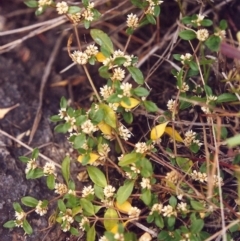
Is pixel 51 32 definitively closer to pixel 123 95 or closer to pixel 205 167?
pixel 123 95

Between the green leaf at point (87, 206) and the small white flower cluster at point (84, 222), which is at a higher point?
the green leaf at point (87, 206)

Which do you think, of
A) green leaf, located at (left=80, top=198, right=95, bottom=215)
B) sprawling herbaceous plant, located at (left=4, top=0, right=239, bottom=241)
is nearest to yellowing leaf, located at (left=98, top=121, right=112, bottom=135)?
sprawling herbaceous plant, located at (left=4, top=0, right=239, bottom=241)

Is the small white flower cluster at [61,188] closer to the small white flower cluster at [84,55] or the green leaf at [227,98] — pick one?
the small white flower cluster at [84,55]

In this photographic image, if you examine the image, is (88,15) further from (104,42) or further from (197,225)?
(197,225)

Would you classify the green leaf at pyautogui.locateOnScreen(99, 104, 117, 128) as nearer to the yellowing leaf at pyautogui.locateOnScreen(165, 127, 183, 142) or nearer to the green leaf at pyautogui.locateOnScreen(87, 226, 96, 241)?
the yellowing leaf at pyautogui.locateOnScreen(165, 127, 183, 142)

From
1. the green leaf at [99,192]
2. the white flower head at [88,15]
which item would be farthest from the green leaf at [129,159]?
the white flower head at [88,15]

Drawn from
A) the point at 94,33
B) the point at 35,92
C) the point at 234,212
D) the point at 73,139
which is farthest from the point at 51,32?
the point at 234,212
